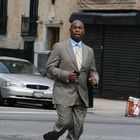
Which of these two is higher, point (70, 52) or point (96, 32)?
point (70, 52)

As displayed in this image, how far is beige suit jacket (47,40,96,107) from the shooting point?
865 cm

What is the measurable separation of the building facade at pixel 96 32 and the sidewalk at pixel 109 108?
1.21 m

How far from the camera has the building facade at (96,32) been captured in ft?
86.0

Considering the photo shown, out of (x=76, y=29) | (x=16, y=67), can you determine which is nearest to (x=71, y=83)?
(x=76, y=29)

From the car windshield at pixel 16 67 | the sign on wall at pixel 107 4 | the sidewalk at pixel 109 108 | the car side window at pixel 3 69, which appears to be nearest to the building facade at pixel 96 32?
the sign on wall at pixel 107 4

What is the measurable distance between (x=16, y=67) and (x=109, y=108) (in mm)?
3649

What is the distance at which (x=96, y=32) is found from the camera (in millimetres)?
27906

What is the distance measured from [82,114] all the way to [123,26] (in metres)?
18.3

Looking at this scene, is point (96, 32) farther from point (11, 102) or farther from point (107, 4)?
point (11, 102)

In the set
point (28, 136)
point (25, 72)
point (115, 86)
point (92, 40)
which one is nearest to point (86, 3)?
point (92, 40)

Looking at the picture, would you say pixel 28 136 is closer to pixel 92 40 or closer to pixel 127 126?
pixel 127 126

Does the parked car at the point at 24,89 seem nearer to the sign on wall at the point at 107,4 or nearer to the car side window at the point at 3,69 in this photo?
the car side window at the point at 3,69

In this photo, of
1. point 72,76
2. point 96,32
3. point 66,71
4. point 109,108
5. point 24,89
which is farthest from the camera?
point 96,32

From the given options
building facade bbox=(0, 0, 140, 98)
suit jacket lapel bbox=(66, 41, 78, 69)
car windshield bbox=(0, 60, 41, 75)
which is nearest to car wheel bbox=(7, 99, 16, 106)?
car windshield bbox=(0, 60, 41, 75)
